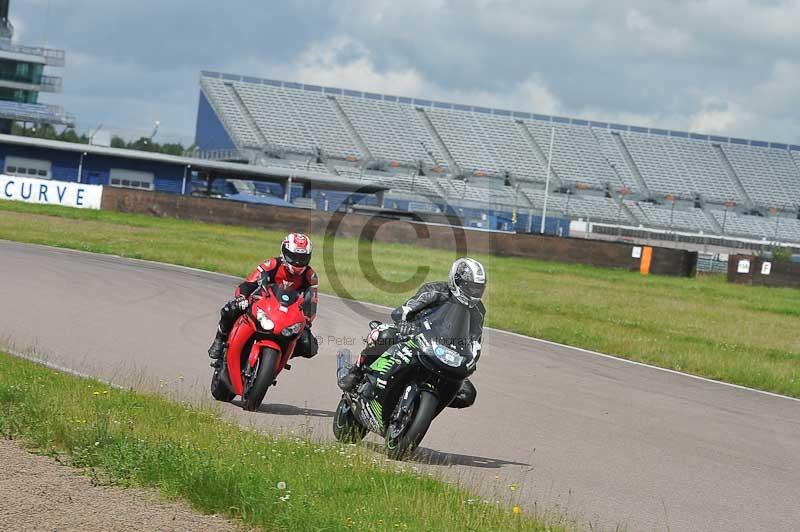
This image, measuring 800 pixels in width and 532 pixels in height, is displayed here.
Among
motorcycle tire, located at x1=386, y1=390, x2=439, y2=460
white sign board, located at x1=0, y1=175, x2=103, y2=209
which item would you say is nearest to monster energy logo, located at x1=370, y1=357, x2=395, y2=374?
motorcycle tire, located at x1=386, y1=390, x2=439, y2=460

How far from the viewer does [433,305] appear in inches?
333

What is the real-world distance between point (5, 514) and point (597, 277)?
33.1m

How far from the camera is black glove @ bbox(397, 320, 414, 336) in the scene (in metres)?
8.45

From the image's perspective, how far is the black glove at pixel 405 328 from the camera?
8.45 meters

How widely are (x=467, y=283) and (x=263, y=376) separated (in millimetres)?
2385

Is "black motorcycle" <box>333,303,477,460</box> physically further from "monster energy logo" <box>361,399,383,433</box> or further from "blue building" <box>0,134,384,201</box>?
"blue building" <box>0,134,384,201</box>

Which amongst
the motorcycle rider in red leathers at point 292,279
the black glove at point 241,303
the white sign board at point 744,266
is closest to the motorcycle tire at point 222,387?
the motorcycle rider in red leathers at point 292,279

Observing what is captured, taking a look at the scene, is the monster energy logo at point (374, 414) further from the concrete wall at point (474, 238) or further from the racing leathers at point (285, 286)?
the concrete wall at point (474, 238)

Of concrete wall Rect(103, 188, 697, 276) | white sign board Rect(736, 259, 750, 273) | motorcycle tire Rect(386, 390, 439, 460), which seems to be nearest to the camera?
motorcycle tire Rect(386, 390, 439, 460)

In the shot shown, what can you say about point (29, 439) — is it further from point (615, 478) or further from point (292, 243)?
point (615, 478)

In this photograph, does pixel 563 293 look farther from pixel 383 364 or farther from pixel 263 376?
pixel 383 364

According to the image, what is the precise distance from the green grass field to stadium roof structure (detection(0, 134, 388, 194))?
19.3m

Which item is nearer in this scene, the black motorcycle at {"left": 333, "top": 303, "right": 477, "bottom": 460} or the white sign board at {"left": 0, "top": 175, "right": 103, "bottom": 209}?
the black motorcycle at {"left": 333, "top": 303, "right": 477, "bottom": 460}

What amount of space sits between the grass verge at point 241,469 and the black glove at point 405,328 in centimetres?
91
